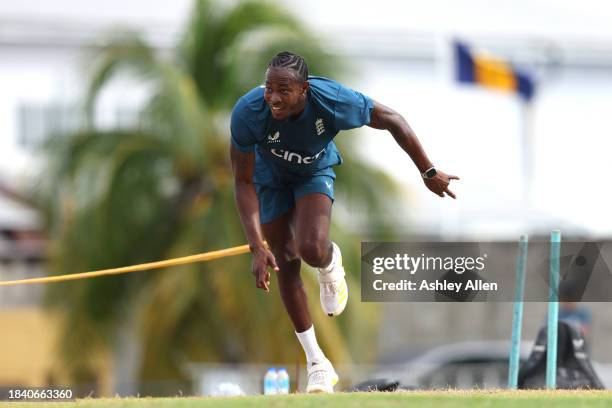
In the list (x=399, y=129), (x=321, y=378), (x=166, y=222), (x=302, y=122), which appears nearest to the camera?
(x=302, y=122)

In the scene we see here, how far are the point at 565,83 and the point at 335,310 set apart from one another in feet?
109

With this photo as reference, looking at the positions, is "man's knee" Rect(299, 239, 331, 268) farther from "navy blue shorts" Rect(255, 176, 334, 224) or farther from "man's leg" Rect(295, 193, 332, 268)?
"navy blue shorts" Rect(255, 176, 334, 224)

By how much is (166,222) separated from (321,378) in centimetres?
1237

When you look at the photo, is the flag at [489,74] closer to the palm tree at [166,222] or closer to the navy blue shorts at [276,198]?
the palm tree at [166,222]

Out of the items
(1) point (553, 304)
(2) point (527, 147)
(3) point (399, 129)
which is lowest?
(1) point (553, 304)

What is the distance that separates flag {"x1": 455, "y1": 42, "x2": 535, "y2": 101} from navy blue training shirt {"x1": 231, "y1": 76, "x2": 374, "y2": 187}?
77.1 ft

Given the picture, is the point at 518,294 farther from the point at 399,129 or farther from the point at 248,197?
the point at 248,197

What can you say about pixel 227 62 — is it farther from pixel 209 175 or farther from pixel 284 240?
pixel 284 240

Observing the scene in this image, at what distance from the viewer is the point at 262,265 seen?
32.7 feet

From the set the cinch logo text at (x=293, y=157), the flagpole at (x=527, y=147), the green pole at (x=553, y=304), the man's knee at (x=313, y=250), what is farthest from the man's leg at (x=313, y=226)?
the flagpole at (x=527, y=147)

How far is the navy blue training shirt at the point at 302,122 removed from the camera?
10062 mm

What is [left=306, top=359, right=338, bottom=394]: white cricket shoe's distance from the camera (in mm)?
10969

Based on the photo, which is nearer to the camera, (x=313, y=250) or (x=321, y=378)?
(x=313, y=250)

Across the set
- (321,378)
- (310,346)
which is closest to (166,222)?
Answer: (310,346)
